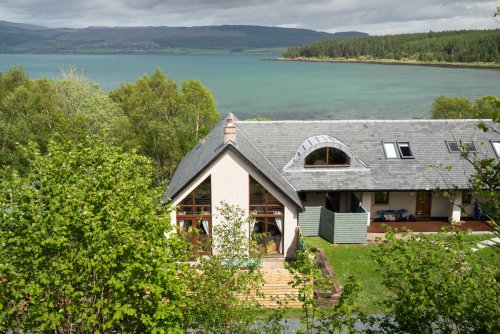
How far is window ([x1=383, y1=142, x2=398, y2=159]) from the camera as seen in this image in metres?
30.5

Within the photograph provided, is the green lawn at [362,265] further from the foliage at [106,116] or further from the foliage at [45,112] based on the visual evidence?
the foliage at [45,112]

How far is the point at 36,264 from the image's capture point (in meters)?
9.09

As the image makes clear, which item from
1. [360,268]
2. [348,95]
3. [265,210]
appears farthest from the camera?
[348,95]

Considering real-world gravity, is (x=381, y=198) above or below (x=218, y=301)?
below

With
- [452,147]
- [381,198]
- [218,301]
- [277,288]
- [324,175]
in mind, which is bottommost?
[277,288]

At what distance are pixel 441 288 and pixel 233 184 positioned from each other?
16.1 meters

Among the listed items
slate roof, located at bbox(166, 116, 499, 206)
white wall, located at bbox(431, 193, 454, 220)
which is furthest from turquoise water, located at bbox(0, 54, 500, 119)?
white wall, located at bbox(431, 193, 454, 220)

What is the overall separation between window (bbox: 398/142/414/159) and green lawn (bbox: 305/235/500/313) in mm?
6980

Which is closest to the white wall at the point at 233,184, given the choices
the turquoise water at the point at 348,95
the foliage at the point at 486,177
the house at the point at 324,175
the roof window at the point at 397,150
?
the house at the point at 324,175

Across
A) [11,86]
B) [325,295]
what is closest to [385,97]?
[11,86]

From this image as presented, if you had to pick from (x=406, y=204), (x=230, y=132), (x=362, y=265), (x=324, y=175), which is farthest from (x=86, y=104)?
(x=362, y=265)

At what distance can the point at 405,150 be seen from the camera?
31.0 metres

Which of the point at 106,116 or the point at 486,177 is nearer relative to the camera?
the point at 486,177

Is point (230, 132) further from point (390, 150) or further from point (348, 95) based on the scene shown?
point (348, 95)
